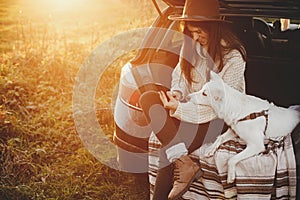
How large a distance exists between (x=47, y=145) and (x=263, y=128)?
2309 mm

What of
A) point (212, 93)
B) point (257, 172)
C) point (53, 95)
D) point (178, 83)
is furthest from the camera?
point (53, 95)

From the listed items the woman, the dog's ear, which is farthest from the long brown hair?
the dog's ear

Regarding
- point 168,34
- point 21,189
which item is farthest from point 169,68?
point 21,189

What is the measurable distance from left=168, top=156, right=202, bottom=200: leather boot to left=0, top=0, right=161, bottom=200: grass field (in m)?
0.77

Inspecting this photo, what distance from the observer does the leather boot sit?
12.1ft

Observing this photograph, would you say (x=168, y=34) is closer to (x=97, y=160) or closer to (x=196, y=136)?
(x=196, y=136)

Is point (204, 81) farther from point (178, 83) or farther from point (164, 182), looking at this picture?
point (164, 182)

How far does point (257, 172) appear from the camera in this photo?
Answer: 3.56m

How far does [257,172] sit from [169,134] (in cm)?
62

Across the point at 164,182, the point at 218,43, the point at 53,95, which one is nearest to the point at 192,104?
the point at 218,43

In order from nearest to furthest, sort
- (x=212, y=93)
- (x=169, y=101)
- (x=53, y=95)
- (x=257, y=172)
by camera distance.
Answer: (x=257, y=172) < (x=212, y=93) < (x=169, y=101) < (x=53, y=95)

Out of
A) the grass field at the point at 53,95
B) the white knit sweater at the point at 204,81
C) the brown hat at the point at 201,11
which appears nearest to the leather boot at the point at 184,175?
the white knit sweater at the point at 204,81

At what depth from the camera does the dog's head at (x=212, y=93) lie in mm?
3637

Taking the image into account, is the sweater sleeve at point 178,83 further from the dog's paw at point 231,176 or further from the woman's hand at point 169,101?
the dog's paw at point 231,176
